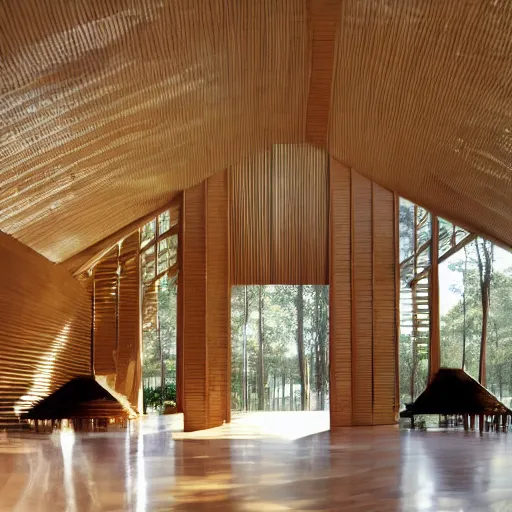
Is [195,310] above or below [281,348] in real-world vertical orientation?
above

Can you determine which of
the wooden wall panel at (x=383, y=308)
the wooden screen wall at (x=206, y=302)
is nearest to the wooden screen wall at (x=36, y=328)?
the wooden screen wall at (x=206, y=302)

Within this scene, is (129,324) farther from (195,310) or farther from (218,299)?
(218,299)

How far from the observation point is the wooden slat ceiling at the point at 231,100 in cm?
695

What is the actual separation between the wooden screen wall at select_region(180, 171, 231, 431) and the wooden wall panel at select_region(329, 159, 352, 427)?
1.40 meters

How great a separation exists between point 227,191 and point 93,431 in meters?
3.61

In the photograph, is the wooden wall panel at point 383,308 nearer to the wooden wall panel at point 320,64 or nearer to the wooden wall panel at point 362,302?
the wooden wall panel at point 362,302

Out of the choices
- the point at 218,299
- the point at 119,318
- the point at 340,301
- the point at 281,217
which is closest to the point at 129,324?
the point at 119,318

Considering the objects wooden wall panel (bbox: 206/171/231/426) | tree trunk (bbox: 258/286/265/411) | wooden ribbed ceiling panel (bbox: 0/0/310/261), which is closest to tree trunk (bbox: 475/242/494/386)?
wooden wall panel (bbox: 206/171/231/426)

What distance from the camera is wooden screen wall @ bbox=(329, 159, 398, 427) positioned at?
12.6m

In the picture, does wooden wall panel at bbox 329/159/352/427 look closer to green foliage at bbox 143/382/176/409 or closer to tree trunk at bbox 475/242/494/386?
tree trunk at bbox 475/242/494/386

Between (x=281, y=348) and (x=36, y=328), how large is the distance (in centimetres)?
1481

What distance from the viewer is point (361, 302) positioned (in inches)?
501

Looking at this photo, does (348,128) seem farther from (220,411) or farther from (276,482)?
(276,482)

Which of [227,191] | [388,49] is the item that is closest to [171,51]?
[388,49]
